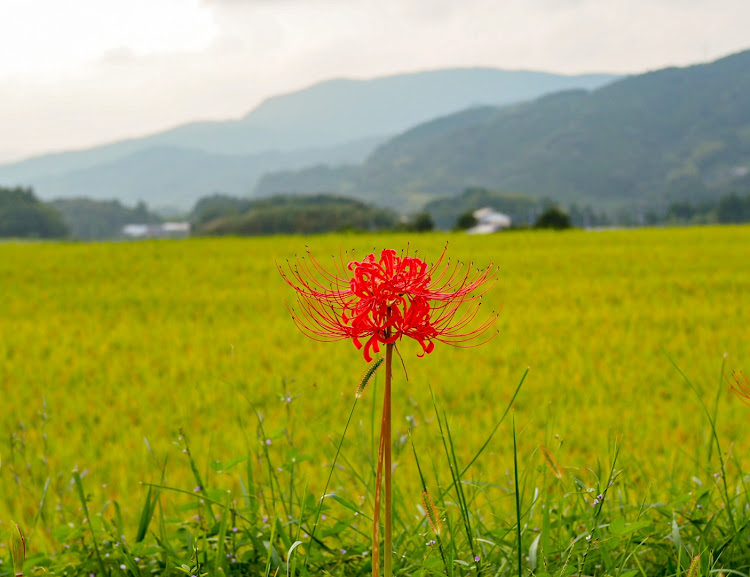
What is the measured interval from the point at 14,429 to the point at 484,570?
4.48 meters

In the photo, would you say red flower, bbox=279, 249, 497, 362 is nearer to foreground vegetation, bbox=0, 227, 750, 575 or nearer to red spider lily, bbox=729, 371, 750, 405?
foreground vegetation, bbox=0, 227, 750, 575

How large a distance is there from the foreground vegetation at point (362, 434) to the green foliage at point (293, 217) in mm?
98782

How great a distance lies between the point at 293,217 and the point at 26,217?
165 feet

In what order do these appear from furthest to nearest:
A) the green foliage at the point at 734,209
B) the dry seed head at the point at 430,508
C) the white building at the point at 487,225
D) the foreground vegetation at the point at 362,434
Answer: the green foliage at the point at 734,209, the white building at the point at 487,225, the foreground vegetation at the point at 362,434, the dry seed head at the point at 430,508

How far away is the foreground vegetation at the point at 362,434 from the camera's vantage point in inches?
86.5

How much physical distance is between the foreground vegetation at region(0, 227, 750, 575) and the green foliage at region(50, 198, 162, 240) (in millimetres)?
183031

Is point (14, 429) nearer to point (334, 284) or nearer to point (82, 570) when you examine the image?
point (82, 570)

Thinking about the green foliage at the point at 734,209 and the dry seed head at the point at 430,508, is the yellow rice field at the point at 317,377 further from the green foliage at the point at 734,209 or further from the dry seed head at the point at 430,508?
the green foliage at the point at 734,209

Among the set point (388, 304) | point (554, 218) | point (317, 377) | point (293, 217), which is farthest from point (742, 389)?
point (293, 217)

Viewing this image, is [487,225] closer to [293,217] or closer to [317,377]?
[293,217]

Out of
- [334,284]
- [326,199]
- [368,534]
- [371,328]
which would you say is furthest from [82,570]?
[326,199]

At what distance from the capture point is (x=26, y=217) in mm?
125375

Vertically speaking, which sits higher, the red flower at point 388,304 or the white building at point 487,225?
the white building at point 487,225

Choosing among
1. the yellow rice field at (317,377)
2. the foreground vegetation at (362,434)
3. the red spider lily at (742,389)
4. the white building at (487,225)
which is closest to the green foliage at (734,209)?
the white building at (487,225)
